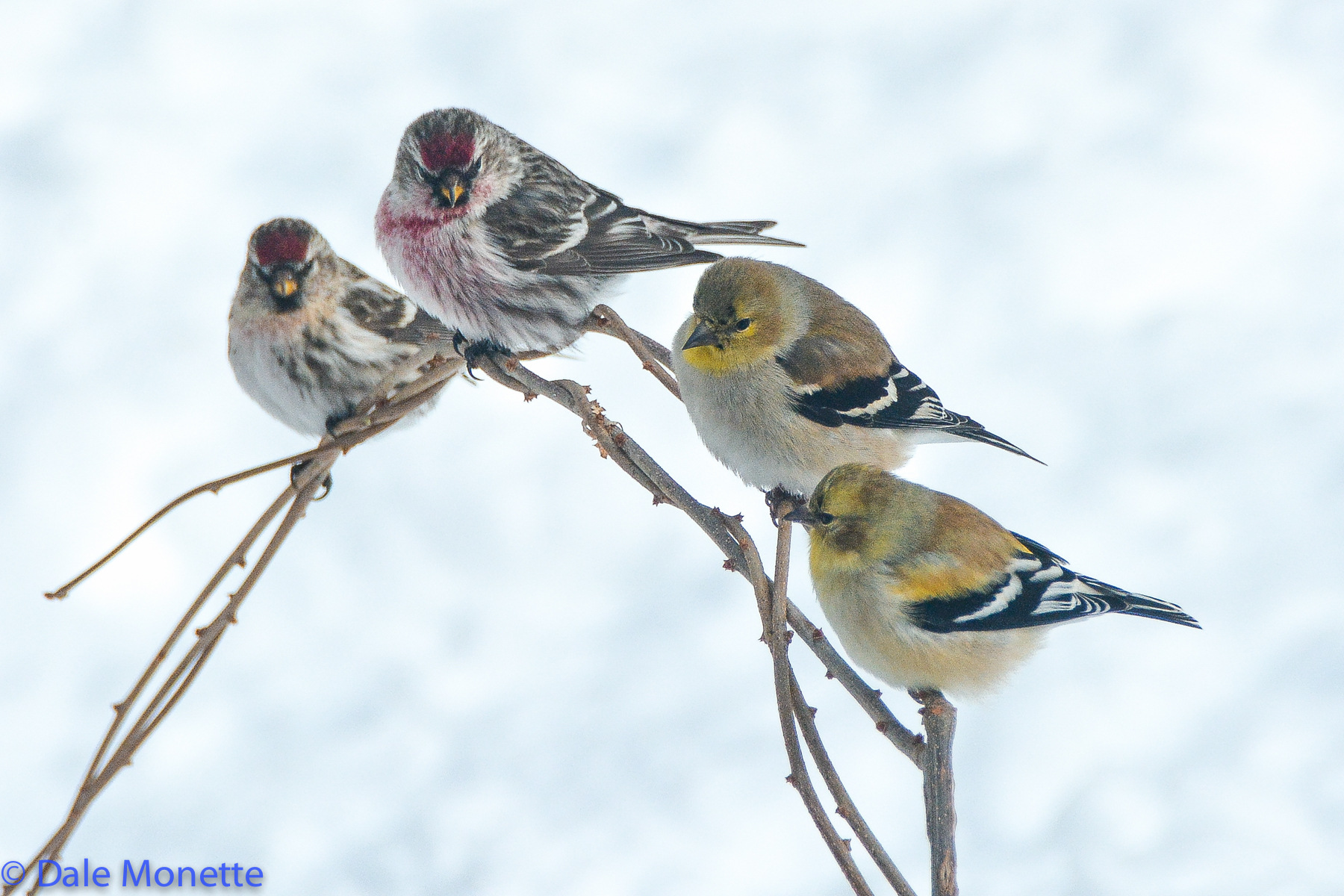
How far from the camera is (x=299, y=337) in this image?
202cm

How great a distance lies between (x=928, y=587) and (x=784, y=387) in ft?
1.30

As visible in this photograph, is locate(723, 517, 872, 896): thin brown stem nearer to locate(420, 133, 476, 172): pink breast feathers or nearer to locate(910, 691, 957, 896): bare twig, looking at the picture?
locate(910, 691, 957, 896): bare twig

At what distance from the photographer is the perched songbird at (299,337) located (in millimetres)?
1997

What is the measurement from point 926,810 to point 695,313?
3.11 ft

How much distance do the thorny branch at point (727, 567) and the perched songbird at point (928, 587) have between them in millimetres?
334

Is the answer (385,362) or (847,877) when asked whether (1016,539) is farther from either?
(385,362)

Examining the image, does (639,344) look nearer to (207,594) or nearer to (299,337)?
(207,594)

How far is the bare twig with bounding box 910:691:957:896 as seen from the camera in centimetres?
78

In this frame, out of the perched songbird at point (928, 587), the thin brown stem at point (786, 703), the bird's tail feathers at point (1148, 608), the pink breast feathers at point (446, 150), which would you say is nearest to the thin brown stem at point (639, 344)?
the thin brown stem at point (786, 703)

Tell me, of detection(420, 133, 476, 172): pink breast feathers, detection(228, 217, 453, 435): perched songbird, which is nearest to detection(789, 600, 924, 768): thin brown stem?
detection(420, 133, 476, 172): pink breast feathers

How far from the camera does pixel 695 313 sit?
65.1 inches

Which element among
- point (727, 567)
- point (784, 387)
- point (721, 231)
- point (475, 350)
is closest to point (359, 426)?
point (475, 350)

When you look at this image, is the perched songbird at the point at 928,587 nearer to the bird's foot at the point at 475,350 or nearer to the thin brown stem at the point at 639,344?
the thin brown stem at the point at 639,344

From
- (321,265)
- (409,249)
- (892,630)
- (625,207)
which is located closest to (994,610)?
(892,630)
